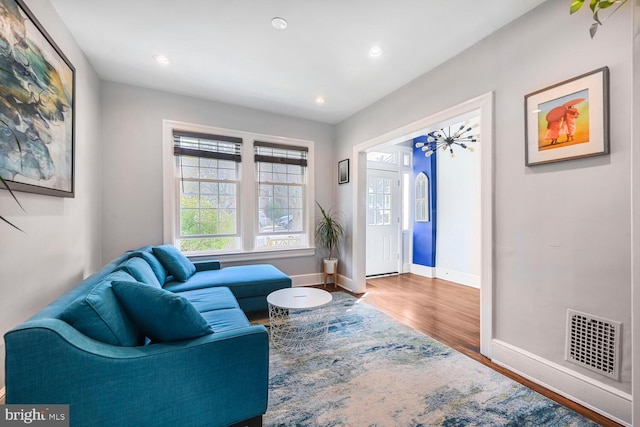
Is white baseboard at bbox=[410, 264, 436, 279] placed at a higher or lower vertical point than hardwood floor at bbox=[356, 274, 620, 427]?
higher

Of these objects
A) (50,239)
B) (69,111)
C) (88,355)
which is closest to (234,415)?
(88,355)

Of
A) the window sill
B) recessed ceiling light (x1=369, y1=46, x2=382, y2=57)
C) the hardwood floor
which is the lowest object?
the hardwood floor

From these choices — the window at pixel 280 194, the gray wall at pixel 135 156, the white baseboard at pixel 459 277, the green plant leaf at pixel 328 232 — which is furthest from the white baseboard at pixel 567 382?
the gray wall at pixel 135 156

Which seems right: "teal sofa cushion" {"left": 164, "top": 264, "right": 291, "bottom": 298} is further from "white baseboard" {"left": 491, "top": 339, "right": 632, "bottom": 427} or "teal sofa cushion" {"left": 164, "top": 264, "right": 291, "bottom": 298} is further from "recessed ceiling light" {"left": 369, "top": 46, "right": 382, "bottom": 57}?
"recessed ceiling light" {"left": 369, "top": 46, "right": 382, "bottom": 57}

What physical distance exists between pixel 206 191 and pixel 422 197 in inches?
155

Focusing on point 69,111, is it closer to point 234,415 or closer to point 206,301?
point 206,301

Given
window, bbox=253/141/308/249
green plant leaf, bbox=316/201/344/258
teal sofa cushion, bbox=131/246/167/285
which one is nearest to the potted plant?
green plant leaf, bbox=316/201/344/258

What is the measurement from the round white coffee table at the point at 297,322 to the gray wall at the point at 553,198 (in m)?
1.50

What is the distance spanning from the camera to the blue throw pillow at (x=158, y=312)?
1.23 meters

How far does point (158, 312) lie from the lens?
48.3 inches

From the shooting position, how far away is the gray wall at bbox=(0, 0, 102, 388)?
151cm

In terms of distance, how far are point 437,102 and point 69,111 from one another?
3374 mm

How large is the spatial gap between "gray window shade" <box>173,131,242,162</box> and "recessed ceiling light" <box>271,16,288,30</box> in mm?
1941

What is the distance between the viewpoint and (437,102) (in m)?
2.70
